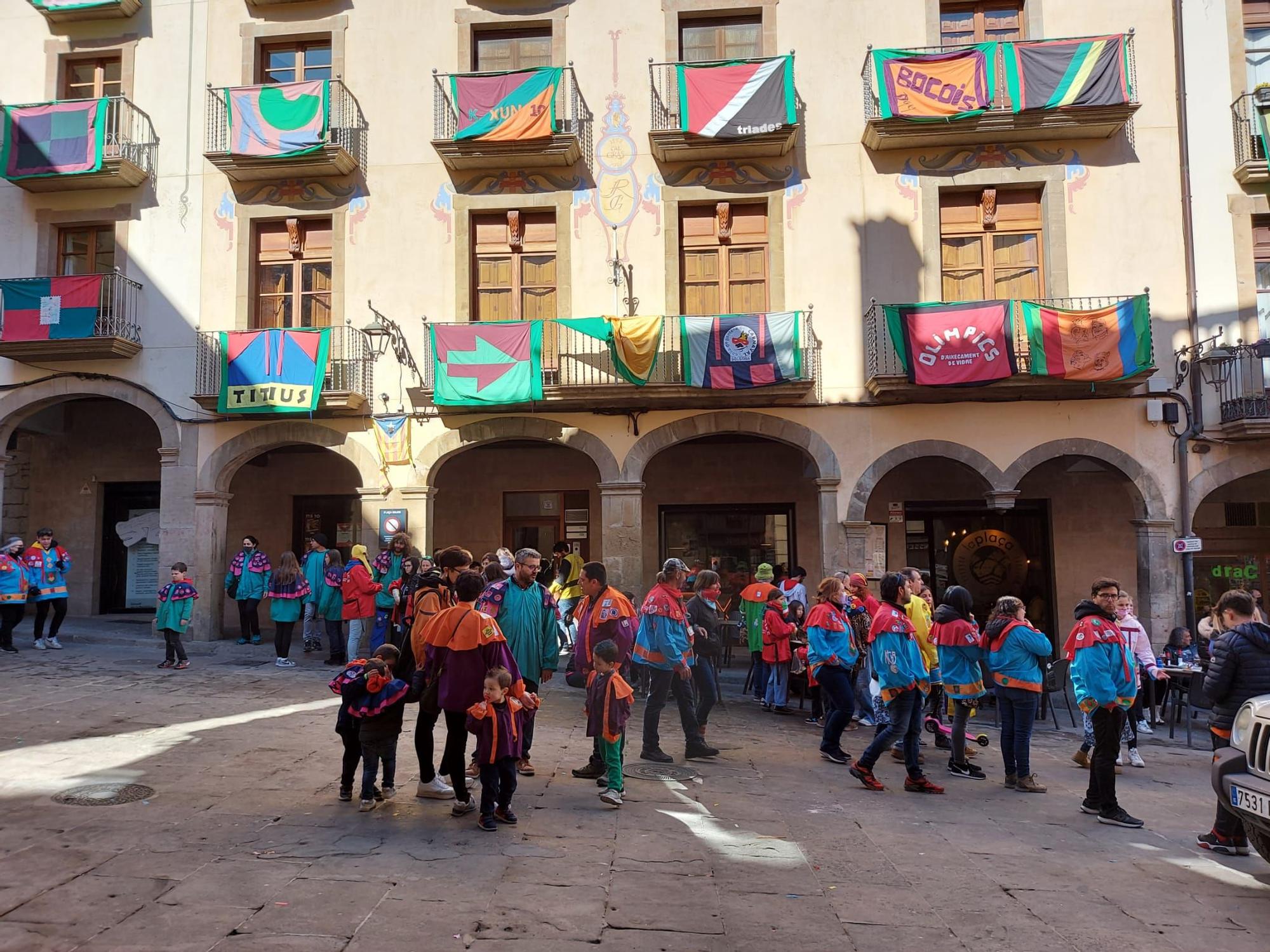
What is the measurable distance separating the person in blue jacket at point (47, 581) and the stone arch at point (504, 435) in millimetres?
5390

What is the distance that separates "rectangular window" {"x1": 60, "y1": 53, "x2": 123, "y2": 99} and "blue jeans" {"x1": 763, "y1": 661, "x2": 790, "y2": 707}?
14.7m

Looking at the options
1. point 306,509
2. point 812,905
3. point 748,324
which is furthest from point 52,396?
point 812,905

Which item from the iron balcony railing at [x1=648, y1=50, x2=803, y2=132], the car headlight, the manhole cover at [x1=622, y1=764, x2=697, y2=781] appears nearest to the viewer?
the car headlight

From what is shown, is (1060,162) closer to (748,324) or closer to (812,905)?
(748,324)

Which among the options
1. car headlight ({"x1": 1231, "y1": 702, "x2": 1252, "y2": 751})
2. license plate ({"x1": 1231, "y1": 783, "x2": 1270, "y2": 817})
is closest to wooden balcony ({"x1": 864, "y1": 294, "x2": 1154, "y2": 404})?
car headlight ({"x1": 1231, "y1": 702, "x2": 1252, "y2": 751})

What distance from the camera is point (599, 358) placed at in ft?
45.6

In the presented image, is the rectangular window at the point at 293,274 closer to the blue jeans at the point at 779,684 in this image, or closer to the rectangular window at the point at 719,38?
the rectangular window at the point at 719,38

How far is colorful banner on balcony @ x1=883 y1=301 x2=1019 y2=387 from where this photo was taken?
42.9 ft

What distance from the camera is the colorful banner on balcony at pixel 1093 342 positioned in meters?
13.0

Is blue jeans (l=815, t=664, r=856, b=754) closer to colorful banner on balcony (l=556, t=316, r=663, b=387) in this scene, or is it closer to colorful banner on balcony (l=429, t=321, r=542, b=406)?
colorful banner on balcony (l=556, t=316, r=663, b=387)

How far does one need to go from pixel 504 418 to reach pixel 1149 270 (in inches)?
407

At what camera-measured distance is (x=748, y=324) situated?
13.6 m

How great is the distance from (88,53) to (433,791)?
51.1 feet

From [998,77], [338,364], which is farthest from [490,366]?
[998,77]
